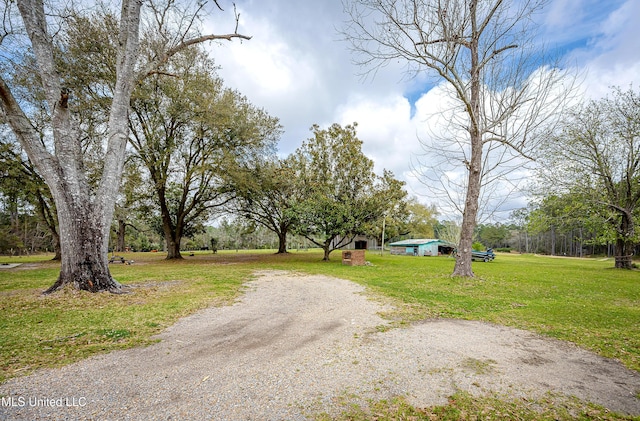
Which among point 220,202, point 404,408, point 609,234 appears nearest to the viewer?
point 404,408

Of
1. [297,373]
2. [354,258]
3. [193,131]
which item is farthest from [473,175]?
[193,131]

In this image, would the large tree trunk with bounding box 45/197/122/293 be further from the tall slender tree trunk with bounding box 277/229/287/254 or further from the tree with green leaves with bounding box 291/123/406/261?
the tall slender tree trunk with bounding box 277/229/287/254

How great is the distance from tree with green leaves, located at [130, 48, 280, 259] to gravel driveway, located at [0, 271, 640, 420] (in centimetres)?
1475

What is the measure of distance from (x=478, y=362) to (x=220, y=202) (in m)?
22.6

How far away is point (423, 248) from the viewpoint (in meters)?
36.1

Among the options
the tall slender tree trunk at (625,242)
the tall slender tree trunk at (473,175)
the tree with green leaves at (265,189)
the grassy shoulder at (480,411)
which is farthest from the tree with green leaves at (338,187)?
the grassy shoulder at (480,411)

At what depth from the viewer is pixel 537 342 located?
170 inches

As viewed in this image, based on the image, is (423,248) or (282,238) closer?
(282,238)

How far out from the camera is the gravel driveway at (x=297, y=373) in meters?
2.49

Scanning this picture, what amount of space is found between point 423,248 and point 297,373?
35896 millimetres

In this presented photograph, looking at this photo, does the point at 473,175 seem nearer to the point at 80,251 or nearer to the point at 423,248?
the point at 80,251

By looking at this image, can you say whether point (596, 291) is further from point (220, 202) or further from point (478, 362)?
point (220, 202)

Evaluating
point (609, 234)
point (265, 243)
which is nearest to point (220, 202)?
point (609, 234)

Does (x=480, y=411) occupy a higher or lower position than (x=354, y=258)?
higher
